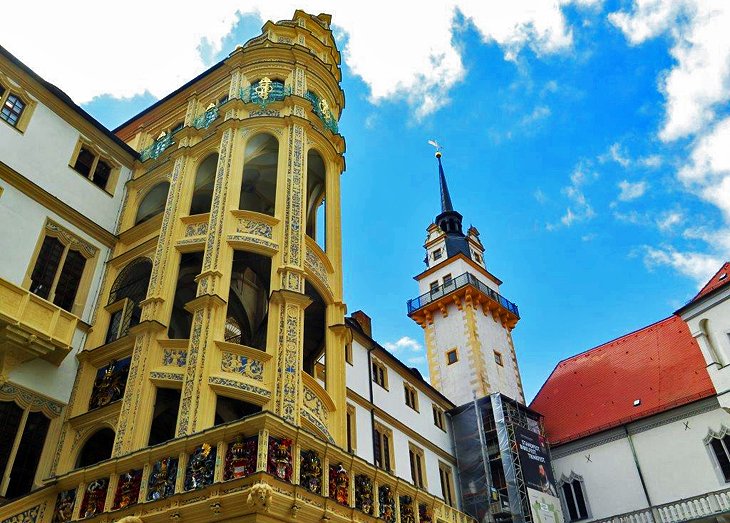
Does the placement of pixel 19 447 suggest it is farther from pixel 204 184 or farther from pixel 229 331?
pixel 204 184

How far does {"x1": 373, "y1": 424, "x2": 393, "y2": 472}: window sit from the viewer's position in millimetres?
26938

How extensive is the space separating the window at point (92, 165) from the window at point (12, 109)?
2.02 m

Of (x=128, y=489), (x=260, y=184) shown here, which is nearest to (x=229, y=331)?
(x=260, y=184)

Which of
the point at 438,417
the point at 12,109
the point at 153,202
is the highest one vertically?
the point at 12,109

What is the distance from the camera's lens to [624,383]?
38.3 m

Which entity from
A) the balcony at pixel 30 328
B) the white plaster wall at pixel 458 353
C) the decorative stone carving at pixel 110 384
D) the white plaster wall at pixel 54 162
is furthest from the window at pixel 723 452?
the balcony at pixel 30 328

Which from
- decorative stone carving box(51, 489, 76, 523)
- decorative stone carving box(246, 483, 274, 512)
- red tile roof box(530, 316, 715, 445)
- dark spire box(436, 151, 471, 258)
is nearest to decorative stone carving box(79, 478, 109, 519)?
decorative stone carving box(51, 489, 76, 523)

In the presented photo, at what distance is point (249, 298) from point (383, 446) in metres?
11.1

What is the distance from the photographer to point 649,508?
31281 millimetres

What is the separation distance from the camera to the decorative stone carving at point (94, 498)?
1232 centimetres

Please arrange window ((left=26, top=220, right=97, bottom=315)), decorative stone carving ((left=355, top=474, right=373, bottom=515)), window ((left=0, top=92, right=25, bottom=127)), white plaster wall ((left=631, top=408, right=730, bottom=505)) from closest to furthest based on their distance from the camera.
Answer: decorative stone carving ((left=355, top=474, right=373, bottom=515)), window ((left=26, top=220, right=97, bottom=315)), window ((left=0, top=92, right=25, bottom=127)), white plaster wall ((left=631, top=408, right=730, bottom=505))

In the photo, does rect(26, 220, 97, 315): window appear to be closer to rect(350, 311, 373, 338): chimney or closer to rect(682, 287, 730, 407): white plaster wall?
rect(350, 311, 373, 338): chimney

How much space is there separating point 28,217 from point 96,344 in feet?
13.8

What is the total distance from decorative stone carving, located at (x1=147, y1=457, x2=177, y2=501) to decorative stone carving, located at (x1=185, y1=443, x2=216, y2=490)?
35 centimetres
